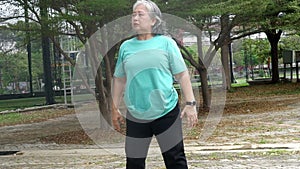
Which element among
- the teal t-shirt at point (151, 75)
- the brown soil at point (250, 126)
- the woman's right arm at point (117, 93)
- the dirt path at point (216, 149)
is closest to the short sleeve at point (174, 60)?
the teal t-shirt at point (151, 75)

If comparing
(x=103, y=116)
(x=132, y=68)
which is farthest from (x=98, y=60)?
(x=132, y=68)

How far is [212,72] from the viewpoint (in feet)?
47.0

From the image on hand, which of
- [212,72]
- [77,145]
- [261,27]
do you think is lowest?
[77,145]

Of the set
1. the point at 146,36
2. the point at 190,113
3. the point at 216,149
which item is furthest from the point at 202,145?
the point at 146,36

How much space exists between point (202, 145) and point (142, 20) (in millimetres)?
4293

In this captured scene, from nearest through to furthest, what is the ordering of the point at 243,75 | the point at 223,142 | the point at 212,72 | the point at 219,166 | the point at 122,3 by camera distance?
the point at 219,166 < the point at 223,142 < the point at 122,3 < the point at 212,72 < the point at 243,75

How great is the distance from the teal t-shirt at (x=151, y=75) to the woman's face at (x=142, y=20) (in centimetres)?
8

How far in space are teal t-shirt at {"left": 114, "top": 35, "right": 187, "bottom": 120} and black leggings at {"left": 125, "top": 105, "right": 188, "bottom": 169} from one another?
49 mm

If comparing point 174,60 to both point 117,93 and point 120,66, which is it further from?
point 117,93

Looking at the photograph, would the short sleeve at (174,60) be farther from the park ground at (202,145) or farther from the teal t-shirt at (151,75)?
the park ground at (202,145)

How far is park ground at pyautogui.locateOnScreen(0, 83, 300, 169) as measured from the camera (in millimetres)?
5906

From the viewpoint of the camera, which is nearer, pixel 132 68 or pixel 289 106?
pixel 132 68

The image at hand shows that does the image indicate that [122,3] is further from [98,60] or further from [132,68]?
[132,68]

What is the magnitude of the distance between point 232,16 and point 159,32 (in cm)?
895
